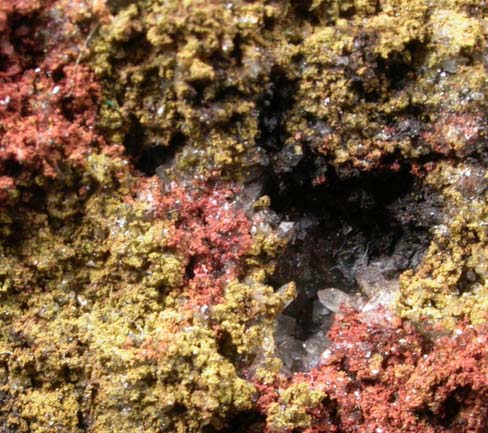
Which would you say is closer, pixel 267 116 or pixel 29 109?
pixel 29 109

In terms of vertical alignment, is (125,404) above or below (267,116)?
below

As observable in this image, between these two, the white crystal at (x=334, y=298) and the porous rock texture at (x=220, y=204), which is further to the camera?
the white crystal at (x=334, y=298)

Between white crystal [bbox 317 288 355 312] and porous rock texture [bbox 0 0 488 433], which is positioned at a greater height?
porous rock texture [bbox 0 0 488 433]

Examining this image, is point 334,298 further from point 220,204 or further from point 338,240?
point 220,204

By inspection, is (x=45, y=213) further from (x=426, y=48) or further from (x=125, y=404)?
(x=426, y=48)

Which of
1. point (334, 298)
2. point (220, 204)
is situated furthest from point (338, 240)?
point (220, 204)

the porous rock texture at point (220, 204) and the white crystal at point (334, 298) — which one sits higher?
the porous rock texture at point (220, 204)

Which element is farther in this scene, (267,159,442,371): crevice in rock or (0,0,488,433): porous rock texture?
(267,159,442,371): crevice in rock

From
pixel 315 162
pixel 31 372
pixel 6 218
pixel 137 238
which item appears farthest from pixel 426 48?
pixel 31 372
